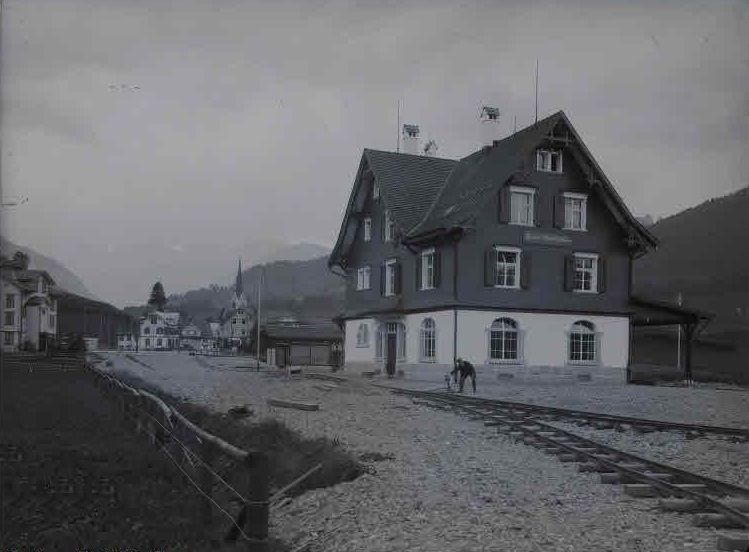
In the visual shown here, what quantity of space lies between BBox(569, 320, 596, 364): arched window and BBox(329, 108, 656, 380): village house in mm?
51

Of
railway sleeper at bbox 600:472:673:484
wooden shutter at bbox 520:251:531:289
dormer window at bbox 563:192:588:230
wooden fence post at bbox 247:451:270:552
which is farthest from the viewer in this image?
dormer window at bbox 563:192:588:230

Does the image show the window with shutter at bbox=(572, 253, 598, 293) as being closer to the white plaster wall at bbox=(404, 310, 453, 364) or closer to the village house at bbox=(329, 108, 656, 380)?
the village house at bbox=(329, 108, 656, 380)

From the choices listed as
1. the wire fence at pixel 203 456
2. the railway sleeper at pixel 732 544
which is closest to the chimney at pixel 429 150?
the wire fence at pixel 203 456

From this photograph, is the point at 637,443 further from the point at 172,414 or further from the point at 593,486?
the point at 172,414

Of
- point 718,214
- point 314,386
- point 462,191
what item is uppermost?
point 462,191

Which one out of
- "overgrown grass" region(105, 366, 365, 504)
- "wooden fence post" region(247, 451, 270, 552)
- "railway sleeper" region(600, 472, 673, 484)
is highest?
"wooden fence post" region(247, 451, 270, 552)

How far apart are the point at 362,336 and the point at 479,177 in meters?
10.2

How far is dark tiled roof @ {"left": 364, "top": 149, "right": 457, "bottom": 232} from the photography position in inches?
1398

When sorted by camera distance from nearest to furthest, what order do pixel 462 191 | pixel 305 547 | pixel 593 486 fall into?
pixel 305 547 → pixel 593 486 → pixel 462 191

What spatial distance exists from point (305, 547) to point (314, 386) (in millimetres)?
20315

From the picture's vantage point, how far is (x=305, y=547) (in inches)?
276

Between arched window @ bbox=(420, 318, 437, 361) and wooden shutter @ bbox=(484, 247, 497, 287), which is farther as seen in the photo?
arched window @ bbox=(420, 318, 437, 361)

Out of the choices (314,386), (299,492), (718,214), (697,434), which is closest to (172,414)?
(299,492)

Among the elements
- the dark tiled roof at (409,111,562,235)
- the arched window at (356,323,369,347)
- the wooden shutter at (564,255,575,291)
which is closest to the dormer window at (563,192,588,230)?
the wooden shutter at (564,255,575,291)
